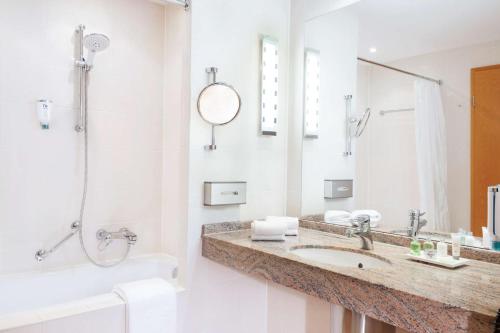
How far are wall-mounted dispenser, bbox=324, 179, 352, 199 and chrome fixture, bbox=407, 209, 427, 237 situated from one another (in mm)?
358

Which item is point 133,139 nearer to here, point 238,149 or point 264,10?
point 238,149

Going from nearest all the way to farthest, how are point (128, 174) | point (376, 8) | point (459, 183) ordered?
1. point (459, 183)
2. point (376, 8)
3. point (128, 174)

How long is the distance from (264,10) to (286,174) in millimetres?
964

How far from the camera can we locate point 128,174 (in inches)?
92.8

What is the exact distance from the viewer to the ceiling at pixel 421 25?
1.52m

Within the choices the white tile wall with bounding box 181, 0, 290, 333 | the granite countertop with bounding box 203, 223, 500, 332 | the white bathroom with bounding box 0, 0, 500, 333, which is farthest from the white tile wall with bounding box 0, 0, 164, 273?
the granite countertop with bounding box 203, 223, 500, 332

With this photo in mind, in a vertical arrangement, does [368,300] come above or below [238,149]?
below

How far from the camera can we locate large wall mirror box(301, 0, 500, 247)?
1519mm

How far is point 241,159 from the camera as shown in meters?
2.05

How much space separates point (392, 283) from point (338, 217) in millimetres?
888

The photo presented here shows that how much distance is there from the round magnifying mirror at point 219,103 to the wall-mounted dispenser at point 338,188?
650 millimetres

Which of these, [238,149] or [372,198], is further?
[238,149]

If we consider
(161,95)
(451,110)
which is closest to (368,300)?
(451,110)

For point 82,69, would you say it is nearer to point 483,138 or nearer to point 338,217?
point 338,217
